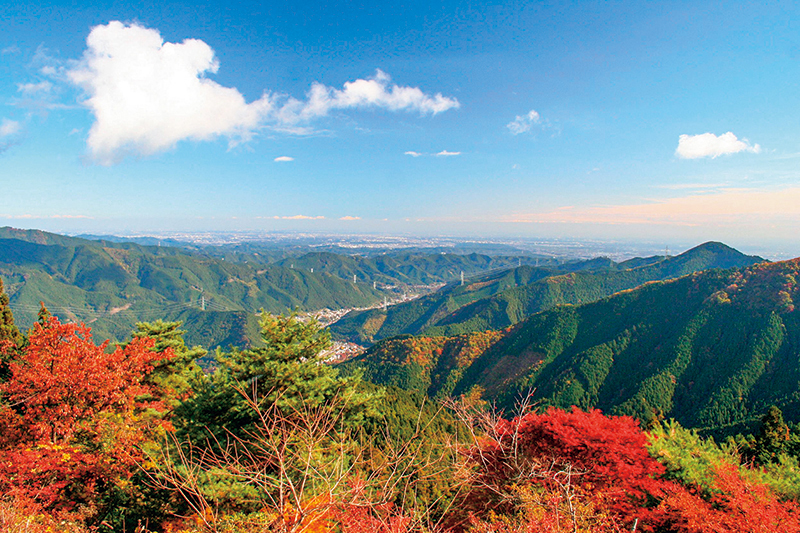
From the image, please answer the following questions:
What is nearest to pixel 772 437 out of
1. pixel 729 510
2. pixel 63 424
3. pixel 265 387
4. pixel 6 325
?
pixel 729 510

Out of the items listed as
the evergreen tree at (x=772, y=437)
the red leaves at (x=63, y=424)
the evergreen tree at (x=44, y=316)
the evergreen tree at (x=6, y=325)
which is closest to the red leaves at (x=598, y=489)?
the red leaves at (x=63, y=424)

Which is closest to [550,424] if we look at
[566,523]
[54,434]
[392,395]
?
[566,523]

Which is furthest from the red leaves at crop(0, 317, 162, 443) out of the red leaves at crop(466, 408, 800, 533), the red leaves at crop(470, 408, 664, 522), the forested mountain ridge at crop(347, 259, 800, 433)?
the forested mountain ridge at crop(347, 259, 800, 433)

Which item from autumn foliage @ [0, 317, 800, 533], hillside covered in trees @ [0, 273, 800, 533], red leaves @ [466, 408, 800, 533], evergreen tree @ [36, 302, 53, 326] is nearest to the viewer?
red leaves @ [466, 408, 800, 533]

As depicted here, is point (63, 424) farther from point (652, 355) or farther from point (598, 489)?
point (652, 355)

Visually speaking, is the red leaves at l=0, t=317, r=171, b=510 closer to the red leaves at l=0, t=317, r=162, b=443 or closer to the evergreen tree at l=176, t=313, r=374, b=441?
the red leaves at l=0, t=317, r=162, b=443
